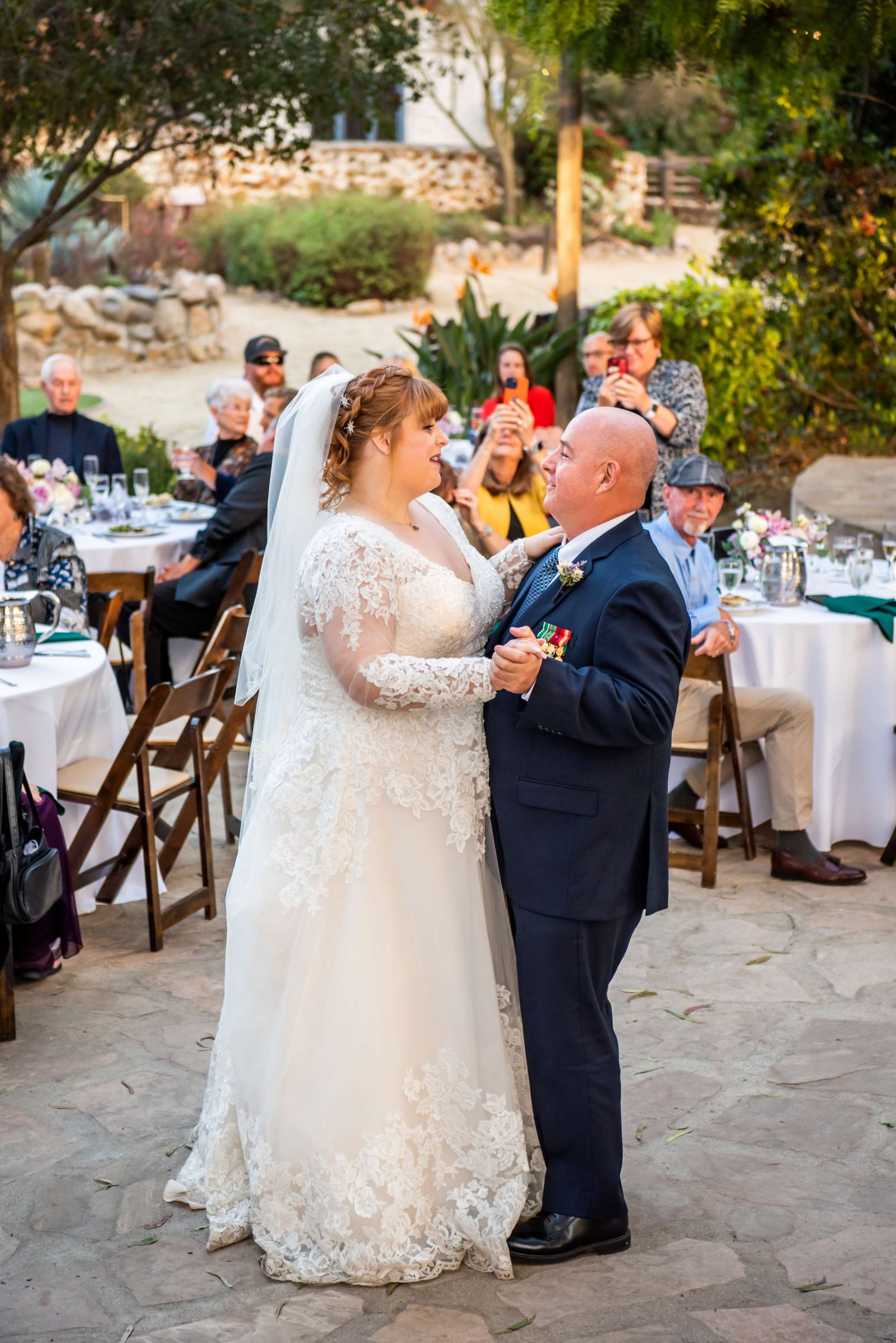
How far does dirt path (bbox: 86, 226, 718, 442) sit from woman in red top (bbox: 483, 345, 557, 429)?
8.34 metres

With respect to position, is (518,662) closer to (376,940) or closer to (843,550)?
(376,940)

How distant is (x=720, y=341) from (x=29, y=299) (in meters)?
11.2

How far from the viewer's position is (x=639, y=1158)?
341 cm

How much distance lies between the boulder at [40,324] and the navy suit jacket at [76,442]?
11181mm

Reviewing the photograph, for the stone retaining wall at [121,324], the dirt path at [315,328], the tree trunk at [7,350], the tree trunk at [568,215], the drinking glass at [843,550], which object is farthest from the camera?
the stone retaining wall at [121,324]

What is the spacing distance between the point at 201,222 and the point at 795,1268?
22752 millimetres

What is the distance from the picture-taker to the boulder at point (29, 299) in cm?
1872

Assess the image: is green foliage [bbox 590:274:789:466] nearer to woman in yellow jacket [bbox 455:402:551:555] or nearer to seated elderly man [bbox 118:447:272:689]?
woman in yellow jacket [bbox 455:402:551:555]

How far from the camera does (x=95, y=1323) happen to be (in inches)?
109

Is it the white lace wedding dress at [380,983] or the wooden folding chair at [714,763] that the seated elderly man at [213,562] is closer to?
the wooden folding chair at [714,763]

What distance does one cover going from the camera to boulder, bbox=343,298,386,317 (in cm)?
2170

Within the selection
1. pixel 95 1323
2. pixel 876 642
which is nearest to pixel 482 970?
pixel 95 1323

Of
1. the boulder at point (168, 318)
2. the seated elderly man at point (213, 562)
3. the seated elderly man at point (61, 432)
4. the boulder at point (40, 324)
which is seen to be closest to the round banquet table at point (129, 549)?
the seated elderly man at point (213, 562)

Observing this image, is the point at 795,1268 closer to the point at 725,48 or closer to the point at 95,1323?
the point at 95,1323
